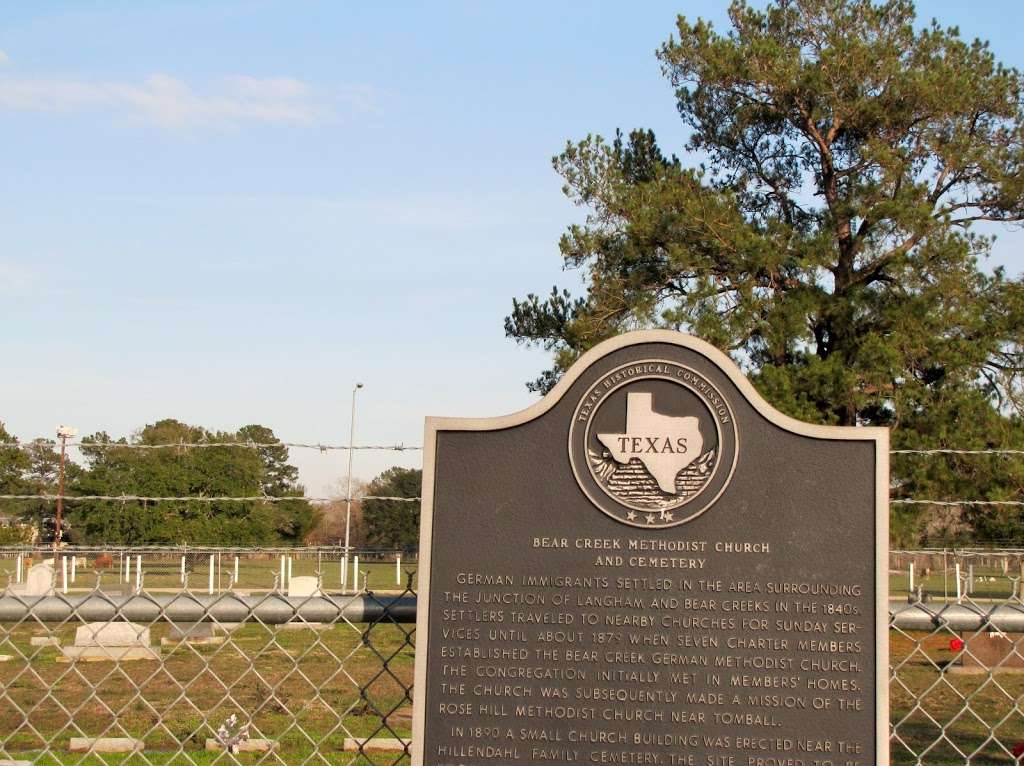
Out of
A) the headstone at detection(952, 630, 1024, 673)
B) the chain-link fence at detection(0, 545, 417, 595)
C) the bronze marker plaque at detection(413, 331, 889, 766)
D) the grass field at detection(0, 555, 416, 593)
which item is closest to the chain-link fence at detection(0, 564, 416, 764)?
the bronze marker plaque at detection(413, 331, 889, 766)

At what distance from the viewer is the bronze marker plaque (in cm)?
421

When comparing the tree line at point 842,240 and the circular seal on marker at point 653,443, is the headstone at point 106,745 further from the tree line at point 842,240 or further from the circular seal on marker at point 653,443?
the tree line at point 842,240

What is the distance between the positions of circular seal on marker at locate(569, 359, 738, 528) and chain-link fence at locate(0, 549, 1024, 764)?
0.87m

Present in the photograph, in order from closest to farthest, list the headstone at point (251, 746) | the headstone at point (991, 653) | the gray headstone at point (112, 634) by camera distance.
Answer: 1. the headstone at point (251, 746)
2. the gray headstone at point (112, 634)
3. the headstone at point (991, 653)

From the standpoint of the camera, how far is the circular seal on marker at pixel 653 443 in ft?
14.3

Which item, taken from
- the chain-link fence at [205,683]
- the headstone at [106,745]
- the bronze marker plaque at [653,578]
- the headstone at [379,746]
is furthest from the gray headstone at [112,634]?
the bronze marker plaque at [653,578]

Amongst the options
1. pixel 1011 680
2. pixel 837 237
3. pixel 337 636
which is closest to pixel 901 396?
pixel 837 237

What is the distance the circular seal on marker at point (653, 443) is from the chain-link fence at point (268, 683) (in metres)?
0.87

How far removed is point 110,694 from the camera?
13.0m

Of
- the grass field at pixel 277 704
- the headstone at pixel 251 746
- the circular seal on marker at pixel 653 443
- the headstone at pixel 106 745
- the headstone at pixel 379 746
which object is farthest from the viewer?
the headstone at pixel 379 746

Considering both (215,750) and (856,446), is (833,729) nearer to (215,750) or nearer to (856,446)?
(856,446)

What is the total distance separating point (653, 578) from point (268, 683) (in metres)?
10.2

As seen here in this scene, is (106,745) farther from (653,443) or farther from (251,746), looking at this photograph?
(653,443)

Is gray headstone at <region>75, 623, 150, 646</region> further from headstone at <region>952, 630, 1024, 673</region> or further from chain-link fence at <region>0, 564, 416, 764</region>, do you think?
headstone at <region>952, 630, 1024, 673</region>
